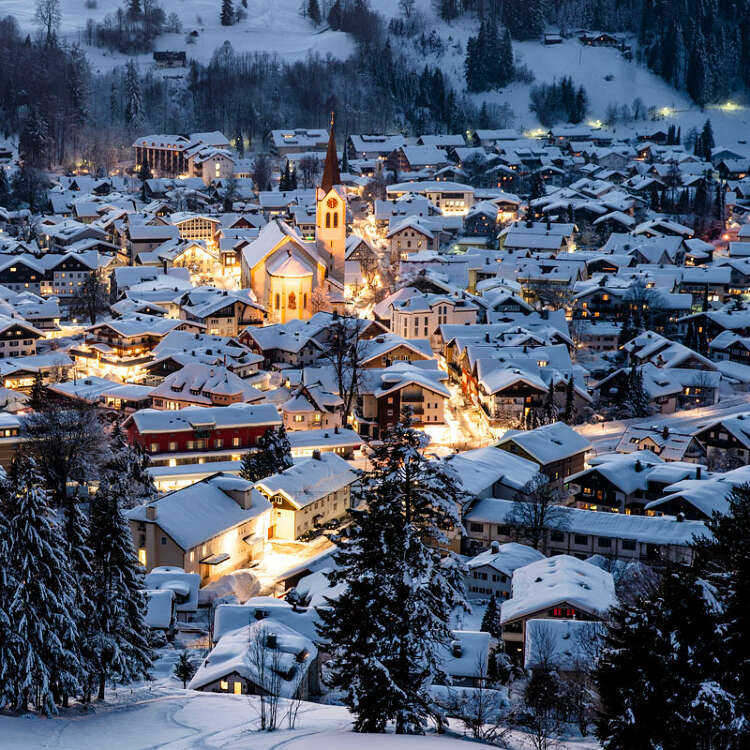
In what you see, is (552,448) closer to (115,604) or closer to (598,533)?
(598,533)

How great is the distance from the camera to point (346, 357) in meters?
42.1

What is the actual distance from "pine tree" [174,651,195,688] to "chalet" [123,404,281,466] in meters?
13.7

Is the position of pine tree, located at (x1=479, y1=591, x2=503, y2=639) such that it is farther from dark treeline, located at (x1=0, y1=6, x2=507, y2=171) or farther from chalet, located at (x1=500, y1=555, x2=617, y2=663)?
dark treeline, located at (x1=0, y1=6, x2=507, y2=171)

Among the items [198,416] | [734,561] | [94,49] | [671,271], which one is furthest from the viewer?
[94,49]

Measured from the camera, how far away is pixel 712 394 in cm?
4284

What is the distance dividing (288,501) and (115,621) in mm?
12295

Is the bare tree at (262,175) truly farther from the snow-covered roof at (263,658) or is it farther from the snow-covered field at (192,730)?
the snow-covered field at (192,730)

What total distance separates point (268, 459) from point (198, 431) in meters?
3.39

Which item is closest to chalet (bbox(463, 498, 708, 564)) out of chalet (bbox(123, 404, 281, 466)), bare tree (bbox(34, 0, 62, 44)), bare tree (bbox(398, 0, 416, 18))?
chalet (bbox(123, 404, 281, 466))

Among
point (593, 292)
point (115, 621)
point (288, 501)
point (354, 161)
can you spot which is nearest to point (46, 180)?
point (354, 161)

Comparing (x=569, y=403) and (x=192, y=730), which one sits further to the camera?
(x=569, y=403)

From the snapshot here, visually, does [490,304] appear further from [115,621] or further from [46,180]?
[46,180]

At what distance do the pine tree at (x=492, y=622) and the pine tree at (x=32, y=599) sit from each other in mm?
10379

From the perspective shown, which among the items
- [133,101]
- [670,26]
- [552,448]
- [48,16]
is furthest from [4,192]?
[670,26]
